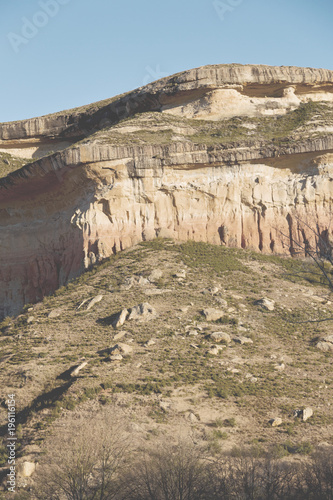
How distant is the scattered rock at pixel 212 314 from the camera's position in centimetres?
2658

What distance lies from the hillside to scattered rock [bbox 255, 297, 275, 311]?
58 mm

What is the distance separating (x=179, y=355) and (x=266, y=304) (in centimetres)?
683

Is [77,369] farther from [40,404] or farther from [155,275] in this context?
[155,275]

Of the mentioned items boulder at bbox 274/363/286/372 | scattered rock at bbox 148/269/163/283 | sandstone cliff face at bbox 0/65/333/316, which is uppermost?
sandstone cliff face at bbox 0/65/333/316

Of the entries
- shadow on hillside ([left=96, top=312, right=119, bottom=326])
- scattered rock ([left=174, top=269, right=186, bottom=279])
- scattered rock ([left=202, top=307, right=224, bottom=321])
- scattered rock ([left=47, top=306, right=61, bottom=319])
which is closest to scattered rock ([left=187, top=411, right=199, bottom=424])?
scattered rock ([left=202, top=307, right=224, bottom=321])

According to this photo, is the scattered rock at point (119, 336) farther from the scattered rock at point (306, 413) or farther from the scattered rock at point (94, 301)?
the scattered rock at point (306, 413)

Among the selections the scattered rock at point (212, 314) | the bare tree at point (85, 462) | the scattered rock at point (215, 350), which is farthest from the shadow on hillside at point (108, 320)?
the bare tree at point (85, 462)

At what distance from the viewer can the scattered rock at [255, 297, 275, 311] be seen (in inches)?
1103

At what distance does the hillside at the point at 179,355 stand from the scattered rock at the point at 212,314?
0.05m

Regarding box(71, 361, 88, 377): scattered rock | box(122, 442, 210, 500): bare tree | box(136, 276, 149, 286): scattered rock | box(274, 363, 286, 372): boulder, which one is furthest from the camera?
box(136, 276, 149, 286): scattered rock

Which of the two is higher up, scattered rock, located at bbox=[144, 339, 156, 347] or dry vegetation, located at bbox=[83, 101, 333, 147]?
dry vegetation, located at bbox=[83, 101, 333, 147]

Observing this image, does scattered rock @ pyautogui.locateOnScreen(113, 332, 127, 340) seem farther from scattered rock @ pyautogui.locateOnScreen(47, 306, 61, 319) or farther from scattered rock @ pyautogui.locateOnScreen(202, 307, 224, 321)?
scattered rock @ pyautogui.locateOnScreen(47, 306, 61, 319)

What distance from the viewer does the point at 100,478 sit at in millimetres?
16359

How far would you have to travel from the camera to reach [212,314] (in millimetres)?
26672
